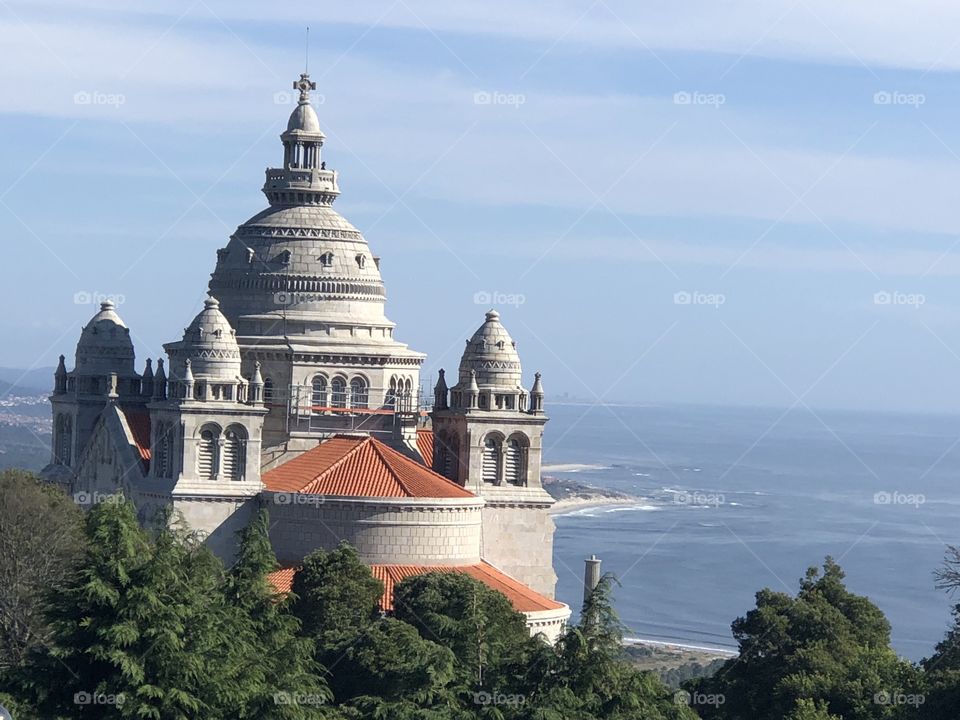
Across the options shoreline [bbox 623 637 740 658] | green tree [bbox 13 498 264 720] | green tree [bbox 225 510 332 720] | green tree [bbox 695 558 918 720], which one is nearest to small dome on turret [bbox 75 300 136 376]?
green tree [bbox 225 510 332 720]

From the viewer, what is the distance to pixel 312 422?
9325 cm

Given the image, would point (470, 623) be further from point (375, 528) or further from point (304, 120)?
point (304, 120)

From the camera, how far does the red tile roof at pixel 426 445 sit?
95000 millimetres

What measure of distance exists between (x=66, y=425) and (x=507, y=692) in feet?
137

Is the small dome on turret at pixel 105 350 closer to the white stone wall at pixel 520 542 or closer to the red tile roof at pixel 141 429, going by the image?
the red tile roof at pixel 141 429

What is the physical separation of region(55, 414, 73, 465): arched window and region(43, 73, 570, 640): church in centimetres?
13

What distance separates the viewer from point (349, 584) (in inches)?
3041

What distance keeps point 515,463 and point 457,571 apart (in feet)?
34.8

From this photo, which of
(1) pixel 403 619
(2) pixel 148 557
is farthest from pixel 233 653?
(1) pixel 403 619

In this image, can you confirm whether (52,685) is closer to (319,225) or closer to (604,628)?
(604,628)

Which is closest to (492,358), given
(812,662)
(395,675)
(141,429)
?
(141,429)

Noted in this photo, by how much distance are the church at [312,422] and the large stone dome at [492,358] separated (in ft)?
0.26

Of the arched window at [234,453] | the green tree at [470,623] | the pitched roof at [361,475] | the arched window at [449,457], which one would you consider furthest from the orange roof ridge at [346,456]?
the green tree at [470,623]

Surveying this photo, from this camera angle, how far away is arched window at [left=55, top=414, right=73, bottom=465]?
331ft
